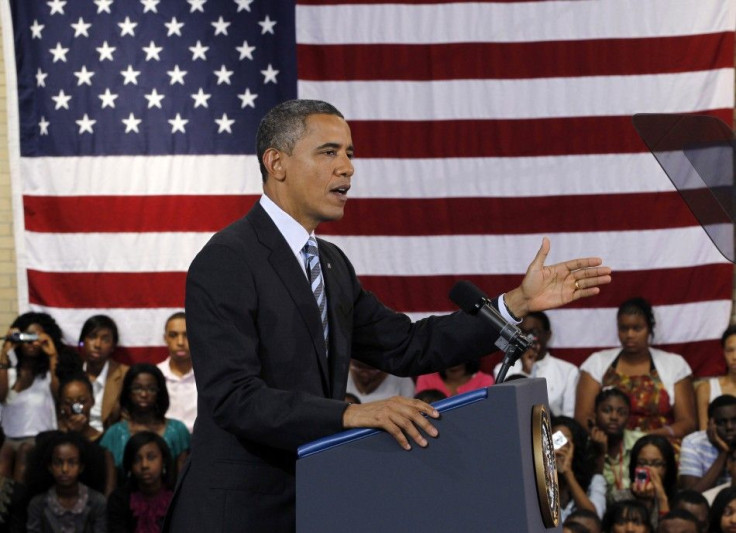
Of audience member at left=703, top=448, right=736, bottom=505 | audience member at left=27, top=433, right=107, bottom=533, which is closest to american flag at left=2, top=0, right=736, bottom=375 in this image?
audience member at left=703, top=448, right=736, bottom=505

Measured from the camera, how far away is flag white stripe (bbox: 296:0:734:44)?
6.84 m

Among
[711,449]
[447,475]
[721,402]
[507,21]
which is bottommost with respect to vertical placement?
[447,475]

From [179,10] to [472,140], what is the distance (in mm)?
2016

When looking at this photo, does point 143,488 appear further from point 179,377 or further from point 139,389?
point 179,377

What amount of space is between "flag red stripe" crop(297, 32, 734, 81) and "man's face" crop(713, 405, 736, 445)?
2.11m

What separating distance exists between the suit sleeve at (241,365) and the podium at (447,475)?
2.8 inches

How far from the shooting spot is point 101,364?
699 cm

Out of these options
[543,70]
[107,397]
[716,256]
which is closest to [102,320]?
[107,397]

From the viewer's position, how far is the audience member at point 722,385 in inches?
249

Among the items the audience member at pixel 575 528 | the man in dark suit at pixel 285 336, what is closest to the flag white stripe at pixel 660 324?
the audience member at pixel 575 528

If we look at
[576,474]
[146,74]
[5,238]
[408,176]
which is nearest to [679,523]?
[576,474]

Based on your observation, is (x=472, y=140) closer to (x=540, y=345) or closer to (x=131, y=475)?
(x=540, y=345)

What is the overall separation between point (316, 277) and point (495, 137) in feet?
14.9

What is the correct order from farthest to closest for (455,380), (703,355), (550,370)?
(703,355), (550,370), (455,380)
